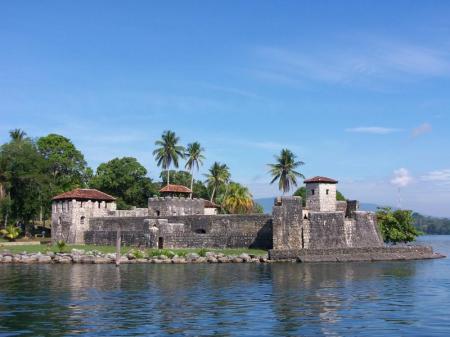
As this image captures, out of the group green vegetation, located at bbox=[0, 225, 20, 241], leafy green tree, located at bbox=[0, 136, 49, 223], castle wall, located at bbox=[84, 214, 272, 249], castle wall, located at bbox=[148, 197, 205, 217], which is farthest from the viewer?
leafy green tree, located at bbox=[0, 136, 49, 223]

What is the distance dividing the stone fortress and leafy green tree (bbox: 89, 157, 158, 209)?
14020 mm

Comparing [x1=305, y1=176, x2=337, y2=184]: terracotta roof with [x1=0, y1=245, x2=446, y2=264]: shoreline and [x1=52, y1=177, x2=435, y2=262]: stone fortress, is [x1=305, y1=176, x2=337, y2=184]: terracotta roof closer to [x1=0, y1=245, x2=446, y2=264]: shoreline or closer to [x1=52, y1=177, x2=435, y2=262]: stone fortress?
[x1=52, y1=177, x2=435, y2=262]: stone fortress

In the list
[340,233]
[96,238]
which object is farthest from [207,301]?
[96,238]

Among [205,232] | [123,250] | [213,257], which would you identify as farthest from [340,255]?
[123,250]

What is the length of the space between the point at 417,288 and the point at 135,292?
43.1ft

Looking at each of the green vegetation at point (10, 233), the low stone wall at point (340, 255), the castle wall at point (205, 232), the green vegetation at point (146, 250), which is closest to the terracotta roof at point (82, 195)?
the green vegetation at point (146, 250)

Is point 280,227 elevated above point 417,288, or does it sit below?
above

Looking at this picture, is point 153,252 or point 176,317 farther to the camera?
point 153,252

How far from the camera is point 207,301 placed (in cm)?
2333

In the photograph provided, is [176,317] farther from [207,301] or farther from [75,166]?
[75,166]

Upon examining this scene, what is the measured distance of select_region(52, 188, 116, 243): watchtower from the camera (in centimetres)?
5344

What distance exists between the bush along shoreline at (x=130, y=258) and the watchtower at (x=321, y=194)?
733 centimetres

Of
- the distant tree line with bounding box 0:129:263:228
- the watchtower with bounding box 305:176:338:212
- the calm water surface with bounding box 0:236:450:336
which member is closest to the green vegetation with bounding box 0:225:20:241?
the distant tree line with bounding box 0:129:263:228

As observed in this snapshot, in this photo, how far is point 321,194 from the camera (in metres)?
48.1
